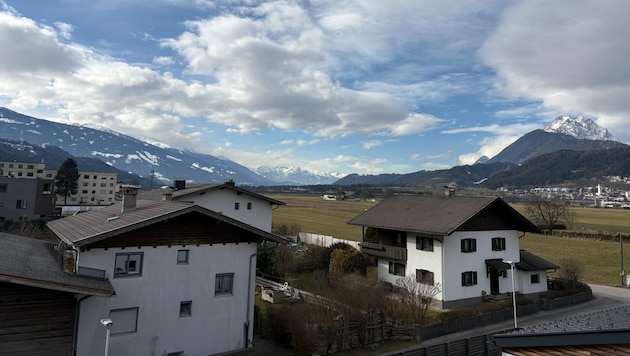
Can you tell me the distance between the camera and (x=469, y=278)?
31719 millimetres

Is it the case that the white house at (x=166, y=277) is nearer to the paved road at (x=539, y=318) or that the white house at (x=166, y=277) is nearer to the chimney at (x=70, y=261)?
the chimney at (x=70, y=261)

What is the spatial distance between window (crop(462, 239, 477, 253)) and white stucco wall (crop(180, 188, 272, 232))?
22.0 metres

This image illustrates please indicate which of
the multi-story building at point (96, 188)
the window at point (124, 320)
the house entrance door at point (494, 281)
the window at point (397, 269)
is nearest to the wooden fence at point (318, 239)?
the window at point (397, 269)

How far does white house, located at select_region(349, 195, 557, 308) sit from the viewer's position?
3073 centimetres

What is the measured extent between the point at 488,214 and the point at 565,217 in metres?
70.3

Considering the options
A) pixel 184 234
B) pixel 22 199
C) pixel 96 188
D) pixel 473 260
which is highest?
pixel 96 188

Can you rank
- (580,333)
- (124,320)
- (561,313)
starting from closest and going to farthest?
(580,333)
(124,320)
(561,313)

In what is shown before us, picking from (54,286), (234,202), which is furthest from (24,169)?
(54,286)

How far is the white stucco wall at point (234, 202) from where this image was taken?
40.0 m

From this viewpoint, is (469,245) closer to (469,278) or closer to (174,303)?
(469,278)

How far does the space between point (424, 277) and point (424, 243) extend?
2.79 meters

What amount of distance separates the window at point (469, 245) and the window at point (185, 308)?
72.1ft

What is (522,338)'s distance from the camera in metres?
9.46

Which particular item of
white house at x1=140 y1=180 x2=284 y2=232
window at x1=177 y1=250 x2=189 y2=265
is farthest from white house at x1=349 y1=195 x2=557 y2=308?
window at x1=177 y1=250 x2=189 y2=265
